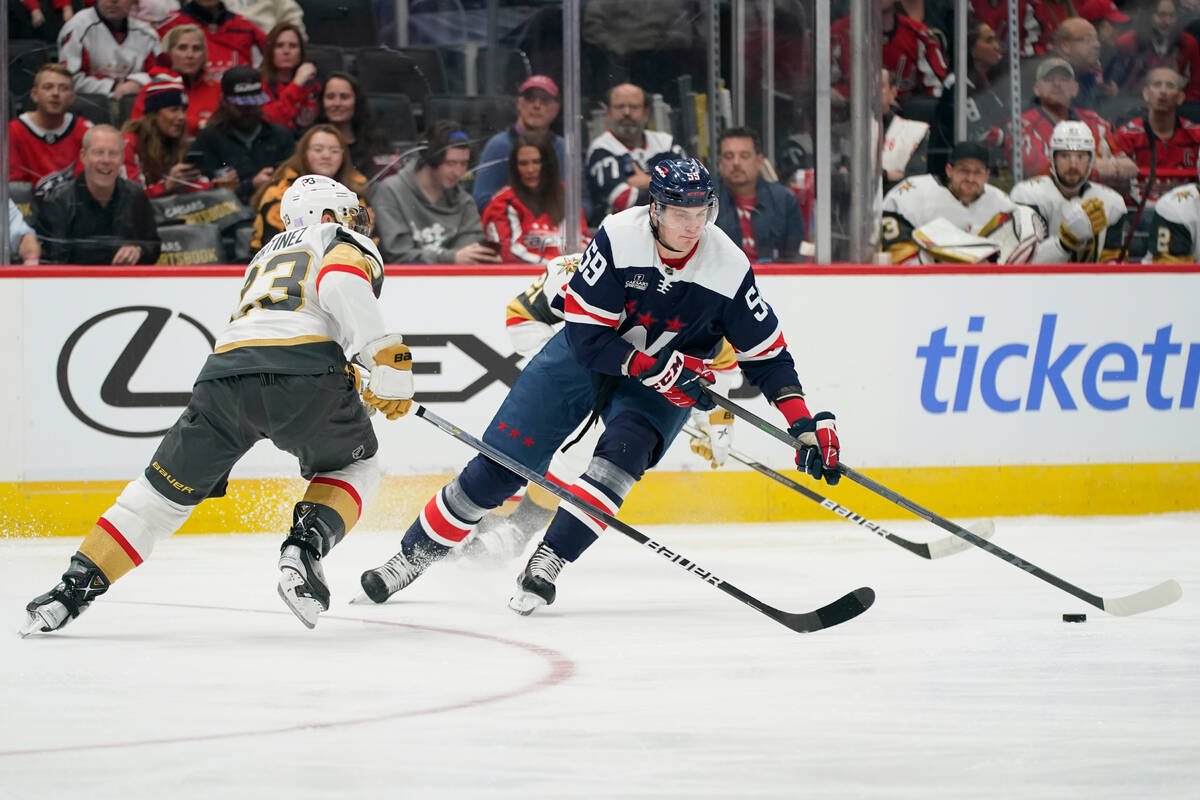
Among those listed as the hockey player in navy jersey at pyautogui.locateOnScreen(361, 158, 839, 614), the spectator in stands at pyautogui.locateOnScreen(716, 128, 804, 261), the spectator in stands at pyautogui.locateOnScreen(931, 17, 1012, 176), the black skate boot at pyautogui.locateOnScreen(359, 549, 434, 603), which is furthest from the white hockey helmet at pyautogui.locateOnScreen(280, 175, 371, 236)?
the spectator in stands at pyautogui.locateOnScreen(931, 17, 1012, 176)

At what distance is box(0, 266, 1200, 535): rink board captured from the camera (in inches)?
204

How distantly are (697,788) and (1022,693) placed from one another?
2.98ft

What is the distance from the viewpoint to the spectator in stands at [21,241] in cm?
529

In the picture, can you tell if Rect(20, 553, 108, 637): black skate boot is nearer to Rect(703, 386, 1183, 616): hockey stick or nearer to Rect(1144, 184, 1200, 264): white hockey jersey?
Rect(703, 386, 1183, 616): hockey stick

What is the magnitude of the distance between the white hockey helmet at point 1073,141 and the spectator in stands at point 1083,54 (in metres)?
0.19

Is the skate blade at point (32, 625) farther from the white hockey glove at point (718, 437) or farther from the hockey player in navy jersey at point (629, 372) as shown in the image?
the white hockey glove at point (718, 437)

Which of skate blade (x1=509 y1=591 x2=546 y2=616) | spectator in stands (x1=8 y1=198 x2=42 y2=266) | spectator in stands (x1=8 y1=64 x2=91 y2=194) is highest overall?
spectator in stands (x1=8 y1=64 x2=91 y2=194)

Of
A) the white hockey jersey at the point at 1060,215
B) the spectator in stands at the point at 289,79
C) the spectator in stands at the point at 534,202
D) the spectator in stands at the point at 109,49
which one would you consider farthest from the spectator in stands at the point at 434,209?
the white hockey jersey at the point at 1060,215

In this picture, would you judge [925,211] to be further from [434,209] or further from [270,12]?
[270,12]

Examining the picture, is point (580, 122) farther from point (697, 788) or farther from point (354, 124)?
point (697, 788)

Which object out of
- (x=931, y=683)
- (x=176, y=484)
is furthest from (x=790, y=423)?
(x=176, y=484)

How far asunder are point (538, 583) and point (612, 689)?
905 mm

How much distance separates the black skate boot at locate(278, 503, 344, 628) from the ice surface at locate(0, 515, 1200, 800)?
0.10 m

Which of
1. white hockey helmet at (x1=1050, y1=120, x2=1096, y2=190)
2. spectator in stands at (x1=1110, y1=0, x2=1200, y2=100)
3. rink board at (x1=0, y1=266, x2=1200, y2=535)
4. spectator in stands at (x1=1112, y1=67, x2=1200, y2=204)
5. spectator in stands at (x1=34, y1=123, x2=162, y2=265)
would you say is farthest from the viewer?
spectator in stands at (x1=1110, y1=0, x2=1200, y2=100)
